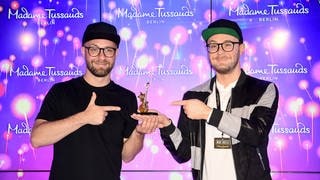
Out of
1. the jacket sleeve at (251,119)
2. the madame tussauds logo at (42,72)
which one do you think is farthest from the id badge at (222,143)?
the madame tussauds logo at (42,72)

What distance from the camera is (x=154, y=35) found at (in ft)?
13.3

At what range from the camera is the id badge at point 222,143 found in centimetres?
256

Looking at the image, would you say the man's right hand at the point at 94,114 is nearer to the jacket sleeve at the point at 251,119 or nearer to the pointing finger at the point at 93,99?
the pointing finger at the point at 93,99

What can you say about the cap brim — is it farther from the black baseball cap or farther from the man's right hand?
the man's right hand

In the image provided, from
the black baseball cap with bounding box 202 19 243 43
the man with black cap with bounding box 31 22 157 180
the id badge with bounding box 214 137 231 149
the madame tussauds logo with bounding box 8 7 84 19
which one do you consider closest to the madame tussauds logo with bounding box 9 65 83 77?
the madame tussauds logo with bounding box 8 7 84 19

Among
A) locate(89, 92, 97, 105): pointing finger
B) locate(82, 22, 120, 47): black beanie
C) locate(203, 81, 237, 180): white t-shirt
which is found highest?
locate(82, 22, 120, 47): black beanie

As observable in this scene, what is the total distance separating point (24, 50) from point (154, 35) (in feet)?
4.26

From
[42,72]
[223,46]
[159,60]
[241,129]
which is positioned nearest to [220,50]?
[223,46]

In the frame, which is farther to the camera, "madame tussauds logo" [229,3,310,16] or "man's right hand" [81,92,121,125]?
"madame tussauds logo" [229,3,310,16]

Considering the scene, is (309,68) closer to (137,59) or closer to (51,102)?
(137,59)

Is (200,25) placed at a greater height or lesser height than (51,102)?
greater

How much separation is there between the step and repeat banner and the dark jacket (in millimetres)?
1195

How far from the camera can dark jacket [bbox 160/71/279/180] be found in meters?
2.43

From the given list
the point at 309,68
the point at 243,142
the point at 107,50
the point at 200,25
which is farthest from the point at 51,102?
the point at 309,68
